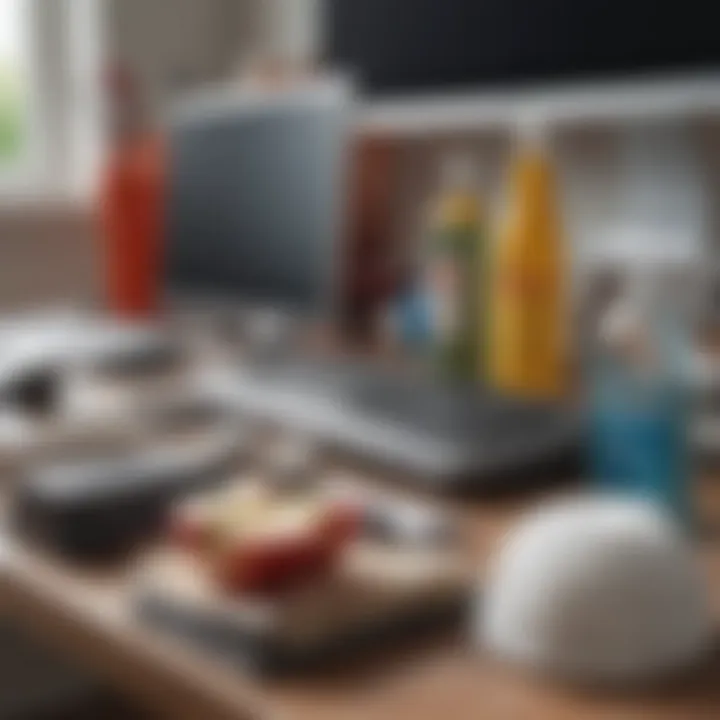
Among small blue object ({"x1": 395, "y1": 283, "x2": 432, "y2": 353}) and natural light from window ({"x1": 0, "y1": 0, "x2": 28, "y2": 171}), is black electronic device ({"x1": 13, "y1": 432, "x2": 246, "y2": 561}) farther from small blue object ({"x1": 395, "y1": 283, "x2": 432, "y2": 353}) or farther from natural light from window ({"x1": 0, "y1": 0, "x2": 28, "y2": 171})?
natural light from window ({"x1": 0, "y1": 0, "x2": 28, "y2": 171})

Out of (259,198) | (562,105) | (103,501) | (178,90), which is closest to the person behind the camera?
(103,501)

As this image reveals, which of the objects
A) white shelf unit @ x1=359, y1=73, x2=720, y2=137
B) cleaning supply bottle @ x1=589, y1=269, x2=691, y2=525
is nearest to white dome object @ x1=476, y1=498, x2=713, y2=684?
cleaning supply bottle @ x1=589, y1=269, x2=691, y2=525

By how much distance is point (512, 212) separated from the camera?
1176 mm

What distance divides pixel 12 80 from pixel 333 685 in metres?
1.47

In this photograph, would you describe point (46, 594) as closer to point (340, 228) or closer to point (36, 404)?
point (36, 404)

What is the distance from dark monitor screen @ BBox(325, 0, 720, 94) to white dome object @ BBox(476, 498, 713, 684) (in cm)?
49

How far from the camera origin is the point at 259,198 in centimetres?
138

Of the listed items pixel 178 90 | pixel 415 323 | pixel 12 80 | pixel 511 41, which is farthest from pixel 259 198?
pixel 12 80

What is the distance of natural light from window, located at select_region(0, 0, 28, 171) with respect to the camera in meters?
1.83

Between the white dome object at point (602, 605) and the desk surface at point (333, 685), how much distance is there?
1 cm

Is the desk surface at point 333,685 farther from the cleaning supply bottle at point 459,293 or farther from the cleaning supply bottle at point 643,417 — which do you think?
the cleaning supply bottle at point 459,293

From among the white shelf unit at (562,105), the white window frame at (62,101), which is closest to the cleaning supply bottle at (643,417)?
the white shelf unit at (562,105)

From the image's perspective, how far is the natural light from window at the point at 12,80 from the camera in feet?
6.01

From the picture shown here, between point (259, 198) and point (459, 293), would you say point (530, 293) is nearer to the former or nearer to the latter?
point (459, 293)
